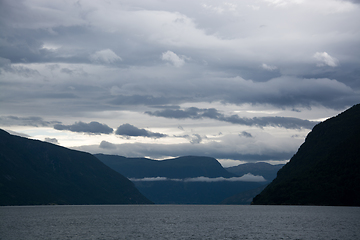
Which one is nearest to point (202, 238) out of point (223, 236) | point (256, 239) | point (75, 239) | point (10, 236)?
point (223, 236)

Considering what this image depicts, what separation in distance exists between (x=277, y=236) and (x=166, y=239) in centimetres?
3878

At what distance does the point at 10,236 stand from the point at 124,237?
→ 43.9 meters

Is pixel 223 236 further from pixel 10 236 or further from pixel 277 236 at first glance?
pixel 10 236

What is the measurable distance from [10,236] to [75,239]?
28.9 m

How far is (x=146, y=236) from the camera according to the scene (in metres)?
132

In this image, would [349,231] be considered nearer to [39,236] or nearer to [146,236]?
[146,236]

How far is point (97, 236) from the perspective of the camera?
134000 mm

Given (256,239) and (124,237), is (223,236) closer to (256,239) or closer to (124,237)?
(256,239)

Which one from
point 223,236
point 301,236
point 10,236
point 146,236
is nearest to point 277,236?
point 301,236

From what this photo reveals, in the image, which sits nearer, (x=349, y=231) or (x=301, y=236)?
(x=301, y=236)

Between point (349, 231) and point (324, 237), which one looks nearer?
point (324, 237)

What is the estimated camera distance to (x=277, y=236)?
415 ft

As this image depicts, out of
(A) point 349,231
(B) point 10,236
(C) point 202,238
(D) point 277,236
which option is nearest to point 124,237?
(C) point 202,238

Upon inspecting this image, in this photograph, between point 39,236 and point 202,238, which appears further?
point 39,236
